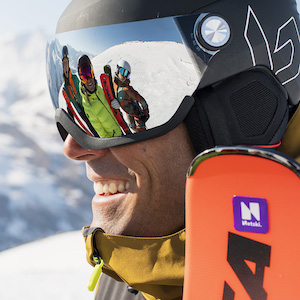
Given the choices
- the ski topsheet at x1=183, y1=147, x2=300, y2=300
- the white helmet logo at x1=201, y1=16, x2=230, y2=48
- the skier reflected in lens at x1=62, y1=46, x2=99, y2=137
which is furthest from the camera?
the skier reflected in lens at x1=62, y1=46, x2=99, y2=137

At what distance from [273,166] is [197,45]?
0.56 meters

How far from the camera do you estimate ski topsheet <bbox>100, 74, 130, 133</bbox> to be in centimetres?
137

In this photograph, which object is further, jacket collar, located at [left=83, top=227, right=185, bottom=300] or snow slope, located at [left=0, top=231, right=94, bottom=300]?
snow slope, located at [left=0, top=231, right=94, bottom=300]

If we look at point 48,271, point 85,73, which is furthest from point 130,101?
point 48,271

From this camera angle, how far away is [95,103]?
1.40 metres

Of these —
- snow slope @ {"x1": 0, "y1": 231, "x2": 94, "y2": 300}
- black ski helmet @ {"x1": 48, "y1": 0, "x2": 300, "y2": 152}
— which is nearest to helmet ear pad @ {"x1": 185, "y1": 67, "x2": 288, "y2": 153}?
black ski helmet @ {"x1": 48, "y1": 0, "x2": 300, "y2": 152}

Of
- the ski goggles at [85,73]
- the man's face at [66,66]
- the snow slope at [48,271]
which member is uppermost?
the man's face at [66,66]

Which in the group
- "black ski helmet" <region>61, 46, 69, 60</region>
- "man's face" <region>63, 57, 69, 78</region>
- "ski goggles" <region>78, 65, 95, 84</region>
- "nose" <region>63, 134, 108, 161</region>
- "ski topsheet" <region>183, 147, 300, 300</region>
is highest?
"black ski helmet" <region>61, 46, 69, 60</region>

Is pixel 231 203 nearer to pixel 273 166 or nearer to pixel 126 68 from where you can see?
pixel 273 166

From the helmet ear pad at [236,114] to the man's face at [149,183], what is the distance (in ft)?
0.23

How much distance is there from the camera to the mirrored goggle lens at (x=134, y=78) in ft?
4.32

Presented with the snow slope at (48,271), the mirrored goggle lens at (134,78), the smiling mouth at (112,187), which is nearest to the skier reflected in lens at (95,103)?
the mirrored goggle lens at (134,78)

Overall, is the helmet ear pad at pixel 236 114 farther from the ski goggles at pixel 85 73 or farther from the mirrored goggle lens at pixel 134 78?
the ski goggles at pixel 85 73

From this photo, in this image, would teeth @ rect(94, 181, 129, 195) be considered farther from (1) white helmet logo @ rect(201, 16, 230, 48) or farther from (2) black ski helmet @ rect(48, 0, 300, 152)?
(1) white helmet logo @ rect(201, 16, 230, 48)
